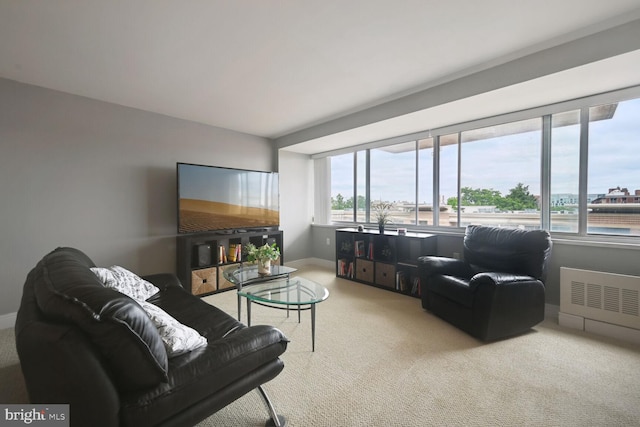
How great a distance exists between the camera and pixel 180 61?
2420 millimetres

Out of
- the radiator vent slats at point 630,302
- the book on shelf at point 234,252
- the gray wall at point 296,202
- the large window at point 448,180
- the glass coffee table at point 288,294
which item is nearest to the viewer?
the glass coffee table at point 288,294

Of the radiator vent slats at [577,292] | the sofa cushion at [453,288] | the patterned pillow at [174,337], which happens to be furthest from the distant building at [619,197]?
the patterned pillow at [174,337]

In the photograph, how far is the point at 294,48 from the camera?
2248 mm

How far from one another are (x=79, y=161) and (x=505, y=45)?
14.3 feet

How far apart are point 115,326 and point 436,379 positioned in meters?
1.91

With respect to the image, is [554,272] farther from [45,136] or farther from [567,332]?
[45,136]

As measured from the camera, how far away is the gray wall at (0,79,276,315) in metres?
2.79

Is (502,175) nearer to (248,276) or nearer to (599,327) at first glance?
(599,327)

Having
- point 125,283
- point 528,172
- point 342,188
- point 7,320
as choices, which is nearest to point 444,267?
point 528,172

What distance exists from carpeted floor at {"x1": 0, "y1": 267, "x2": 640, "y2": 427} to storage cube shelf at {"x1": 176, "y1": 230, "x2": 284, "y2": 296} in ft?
4.86

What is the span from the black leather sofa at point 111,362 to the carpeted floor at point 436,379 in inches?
21.9

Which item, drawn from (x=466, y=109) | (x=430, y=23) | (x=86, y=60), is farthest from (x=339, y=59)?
(x=86, y=60)

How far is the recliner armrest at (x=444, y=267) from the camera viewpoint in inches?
117

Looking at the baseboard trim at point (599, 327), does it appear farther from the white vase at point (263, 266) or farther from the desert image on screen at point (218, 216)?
the desert image on screen at point (218, 216)
